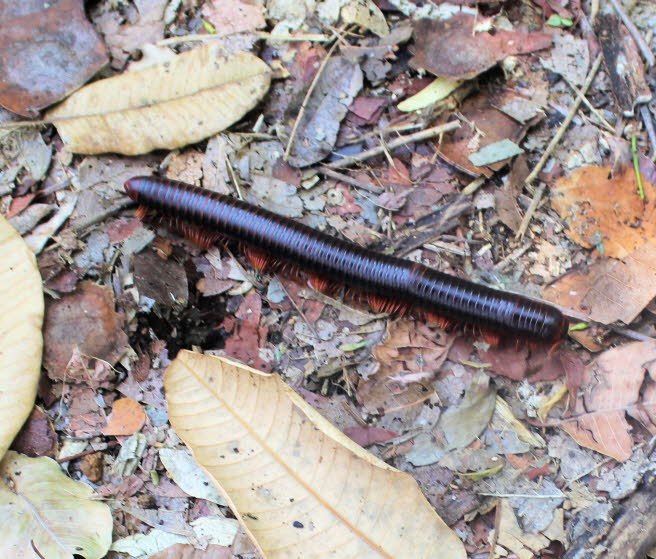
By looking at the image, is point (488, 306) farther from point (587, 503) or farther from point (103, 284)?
point (103, 284)

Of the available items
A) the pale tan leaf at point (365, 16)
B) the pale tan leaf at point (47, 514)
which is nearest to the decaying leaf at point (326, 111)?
the pale tan leaf at point (365, 16)

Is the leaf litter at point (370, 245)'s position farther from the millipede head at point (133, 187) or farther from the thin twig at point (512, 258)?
the millipede head at point (133, 187)

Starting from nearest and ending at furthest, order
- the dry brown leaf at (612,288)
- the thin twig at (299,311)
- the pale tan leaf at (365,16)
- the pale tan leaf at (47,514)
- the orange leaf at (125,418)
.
Result: the pale tan leaf at (47,514)
the orange leaf at (125,418)
the dry brown leaf at (612,288)
the thin twig at (299,311)
the pale tan leaf at (365,16)

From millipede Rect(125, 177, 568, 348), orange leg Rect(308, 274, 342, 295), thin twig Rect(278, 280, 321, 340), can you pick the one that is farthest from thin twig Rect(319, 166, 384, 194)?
thin twig Rect(278, 280, 321, 340)

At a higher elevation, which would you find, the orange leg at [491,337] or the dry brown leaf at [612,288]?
the dry brown leaf at [612,288]

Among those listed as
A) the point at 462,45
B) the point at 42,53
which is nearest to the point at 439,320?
the point at 462,45
